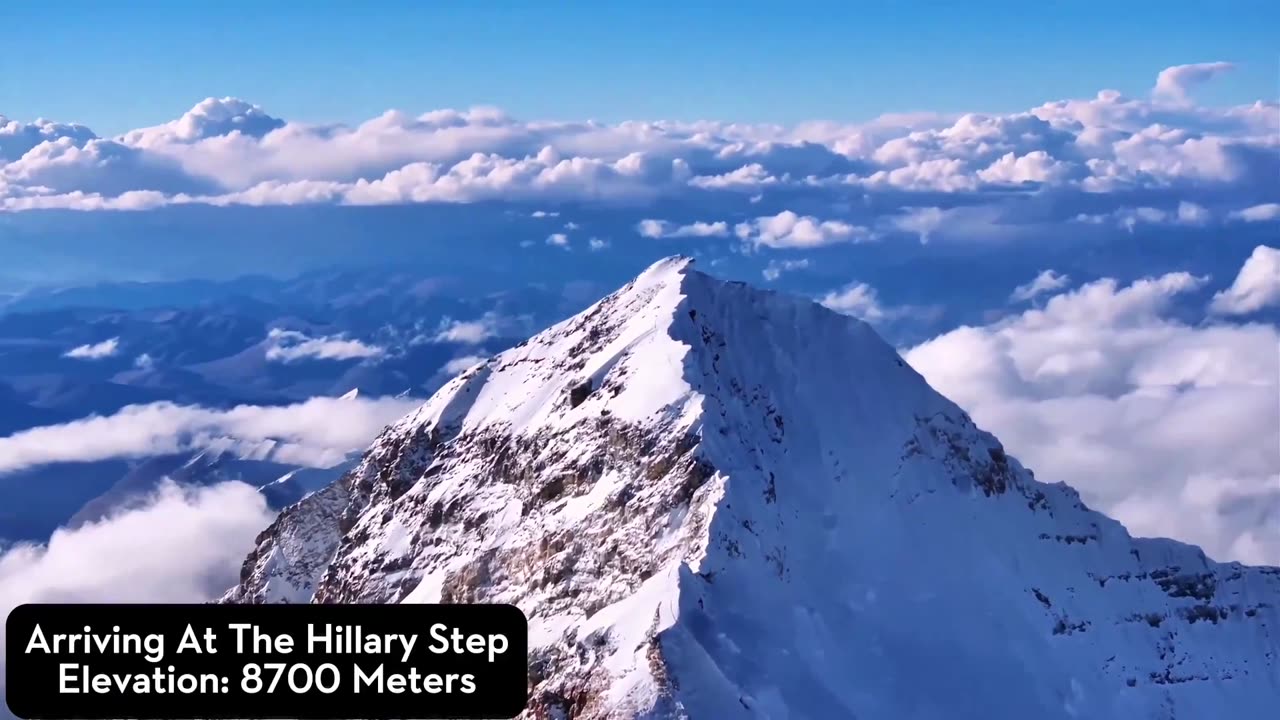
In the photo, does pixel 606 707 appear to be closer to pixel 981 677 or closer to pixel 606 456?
pixel 606 456

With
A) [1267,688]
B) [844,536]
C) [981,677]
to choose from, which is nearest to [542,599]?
[844,536]

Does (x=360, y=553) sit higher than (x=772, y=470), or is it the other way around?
(x=772, y=470)

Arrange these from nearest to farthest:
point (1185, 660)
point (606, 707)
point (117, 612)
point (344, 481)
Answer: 1. point (117, 612)
2. point (606, 707)
3. point (1185, 660)
4. point (344, 481)

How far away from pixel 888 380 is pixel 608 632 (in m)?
60.3

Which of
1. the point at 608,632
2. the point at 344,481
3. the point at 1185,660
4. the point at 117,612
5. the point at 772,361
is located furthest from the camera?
the point at 344,481

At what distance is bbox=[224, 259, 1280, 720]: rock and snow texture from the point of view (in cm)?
11356

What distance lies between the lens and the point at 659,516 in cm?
12119

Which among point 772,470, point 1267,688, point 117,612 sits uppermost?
point 117,612

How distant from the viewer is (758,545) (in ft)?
395

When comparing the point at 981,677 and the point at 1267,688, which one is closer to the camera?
the point at 981,677

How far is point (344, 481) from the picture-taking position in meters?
180

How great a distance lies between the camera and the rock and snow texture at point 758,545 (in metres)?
114

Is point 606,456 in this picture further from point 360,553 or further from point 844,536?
point 360,553

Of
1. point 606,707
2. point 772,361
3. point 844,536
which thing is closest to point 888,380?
point 772,361
